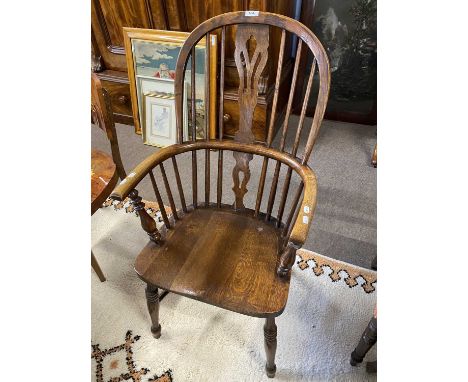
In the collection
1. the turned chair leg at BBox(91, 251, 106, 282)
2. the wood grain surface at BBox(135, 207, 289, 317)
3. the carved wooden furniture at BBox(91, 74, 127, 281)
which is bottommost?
the turned chair leg at BBox(91, 251, 106, 282)

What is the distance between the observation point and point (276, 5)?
2.07 m

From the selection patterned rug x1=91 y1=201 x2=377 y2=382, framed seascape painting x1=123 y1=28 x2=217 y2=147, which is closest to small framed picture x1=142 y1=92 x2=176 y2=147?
framed seascape painting x1=123 y1=28 x2=217 y2=147

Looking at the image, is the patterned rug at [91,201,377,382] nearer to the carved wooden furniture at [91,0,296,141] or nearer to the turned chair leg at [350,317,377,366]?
the turned chair leg at [350,317,377,366]

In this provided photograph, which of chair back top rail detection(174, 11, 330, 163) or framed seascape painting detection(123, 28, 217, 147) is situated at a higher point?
chair back top rail detection(174, 11, 330, 163)

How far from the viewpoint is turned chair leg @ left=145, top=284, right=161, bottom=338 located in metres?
1.19

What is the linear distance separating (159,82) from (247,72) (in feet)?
5.04

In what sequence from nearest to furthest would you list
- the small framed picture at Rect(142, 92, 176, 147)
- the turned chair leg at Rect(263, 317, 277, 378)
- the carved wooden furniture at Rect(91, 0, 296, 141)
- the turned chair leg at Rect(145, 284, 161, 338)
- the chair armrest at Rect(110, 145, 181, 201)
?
the chair armrest at Rect(110, 145, 181, 201) → the turned chair leg at Rect(263, 317, 277, 378) → the turned chair leg at Rect(145, 284, 161, 338) → the carved wooden furniture at Rect(91, 0, 296, 141) → the small framed picture at Rect(142, 92, 176, 147)

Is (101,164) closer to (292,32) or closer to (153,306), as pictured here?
(153,306)

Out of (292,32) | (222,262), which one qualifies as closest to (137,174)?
(222,262)

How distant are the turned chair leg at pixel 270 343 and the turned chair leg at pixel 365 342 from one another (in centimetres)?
32

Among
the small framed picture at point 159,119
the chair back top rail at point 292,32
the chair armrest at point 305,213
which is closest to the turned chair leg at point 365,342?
the chair armrest at point 305,213

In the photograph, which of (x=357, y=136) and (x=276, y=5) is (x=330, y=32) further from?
(x=357, y=136)

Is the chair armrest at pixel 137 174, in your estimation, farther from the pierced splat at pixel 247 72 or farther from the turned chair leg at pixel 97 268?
the turned chair leg at pixel 97 268

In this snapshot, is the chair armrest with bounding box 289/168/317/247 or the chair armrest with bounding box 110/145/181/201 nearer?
the chair armrest with bounding box 289/168/317/247
